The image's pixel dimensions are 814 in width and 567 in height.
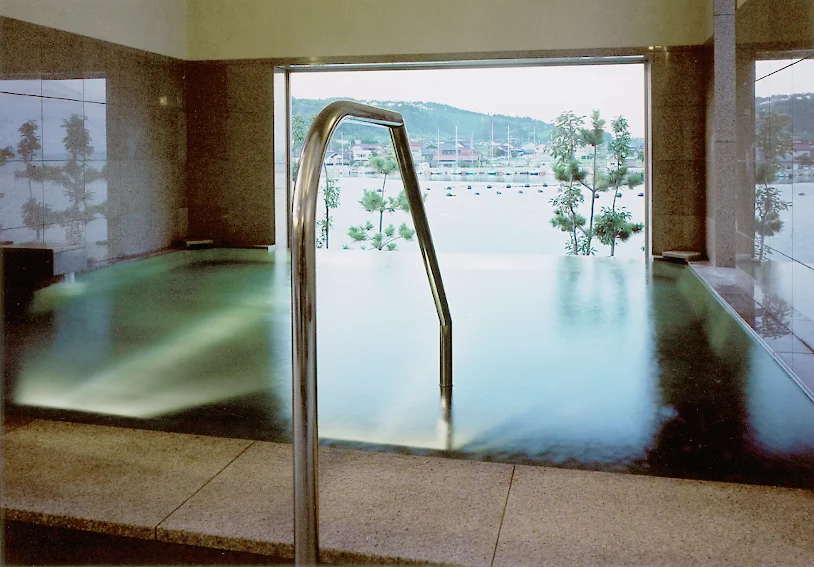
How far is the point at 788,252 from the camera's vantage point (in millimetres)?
3789

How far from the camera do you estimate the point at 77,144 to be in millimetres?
3924

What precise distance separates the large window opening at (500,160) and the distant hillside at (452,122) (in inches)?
0.4

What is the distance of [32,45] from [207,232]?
16.1 feet

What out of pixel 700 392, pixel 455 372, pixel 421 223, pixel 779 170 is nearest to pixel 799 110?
pixel 779 170

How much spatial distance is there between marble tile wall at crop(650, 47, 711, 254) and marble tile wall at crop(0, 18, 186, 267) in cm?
451

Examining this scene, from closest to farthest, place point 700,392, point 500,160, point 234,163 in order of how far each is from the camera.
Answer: point 700,392
point 234,163
point 500,160

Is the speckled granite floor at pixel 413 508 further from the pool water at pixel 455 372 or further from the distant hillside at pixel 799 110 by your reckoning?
the distant hillside at pixel 799 110

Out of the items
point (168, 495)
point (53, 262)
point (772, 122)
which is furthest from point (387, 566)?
point (772, 122)

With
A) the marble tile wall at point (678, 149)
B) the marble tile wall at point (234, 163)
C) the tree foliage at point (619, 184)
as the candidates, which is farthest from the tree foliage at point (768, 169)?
the marble tile wall at point (234, 163)

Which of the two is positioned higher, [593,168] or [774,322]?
[593,168]

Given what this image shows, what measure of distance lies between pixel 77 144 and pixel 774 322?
357cm

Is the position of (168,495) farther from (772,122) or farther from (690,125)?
(690,125)

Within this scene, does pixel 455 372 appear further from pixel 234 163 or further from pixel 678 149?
pixel 234 163

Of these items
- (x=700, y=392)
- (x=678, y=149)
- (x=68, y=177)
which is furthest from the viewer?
(x=678, y=149)
